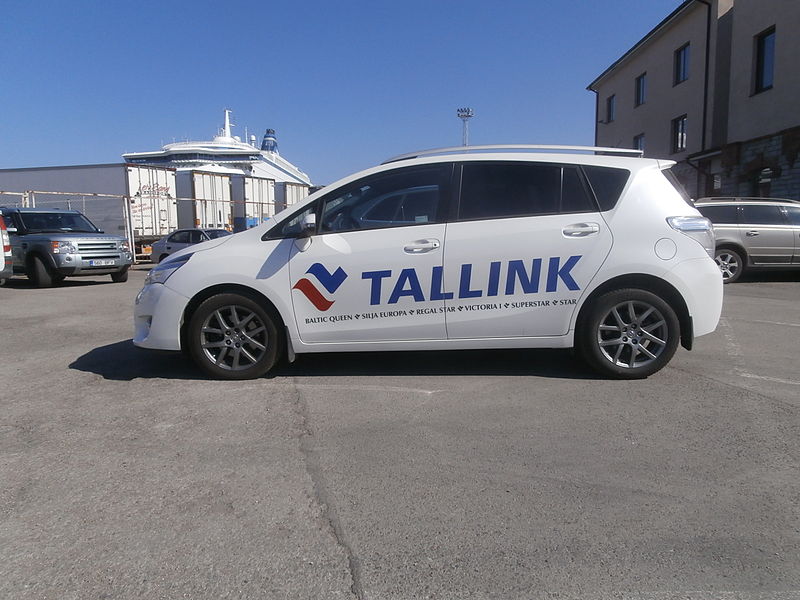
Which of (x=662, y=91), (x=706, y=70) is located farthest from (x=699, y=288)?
(x=662, y=91)

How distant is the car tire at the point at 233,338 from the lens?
4871 mm

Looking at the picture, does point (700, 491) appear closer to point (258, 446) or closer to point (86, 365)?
point (258, 446)

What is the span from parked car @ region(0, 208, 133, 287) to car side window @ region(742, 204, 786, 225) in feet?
44.4

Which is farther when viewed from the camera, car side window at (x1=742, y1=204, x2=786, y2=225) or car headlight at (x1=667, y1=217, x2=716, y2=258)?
car side window at (x1=742, y1=204, x2=786, y2=225)

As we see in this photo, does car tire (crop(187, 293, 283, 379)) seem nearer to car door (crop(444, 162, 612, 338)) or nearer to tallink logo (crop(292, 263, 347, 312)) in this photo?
tallink logo (crop(292, 263, 347, 312))

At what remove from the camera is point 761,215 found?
12.3 meters

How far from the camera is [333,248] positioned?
15.8 feet

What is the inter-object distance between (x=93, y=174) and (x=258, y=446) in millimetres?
19943

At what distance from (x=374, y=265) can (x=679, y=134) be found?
24.4 m

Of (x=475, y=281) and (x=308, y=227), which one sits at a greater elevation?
(x=308, y=227)

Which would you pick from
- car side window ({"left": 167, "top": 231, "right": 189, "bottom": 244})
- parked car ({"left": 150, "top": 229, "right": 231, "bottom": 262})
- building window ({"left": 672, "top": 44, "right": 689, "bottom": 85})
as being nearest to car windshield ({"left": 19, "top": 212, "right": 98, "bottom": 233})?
parked car ({"left": 150, "top": 229, "right": 231, "bottom": 262})

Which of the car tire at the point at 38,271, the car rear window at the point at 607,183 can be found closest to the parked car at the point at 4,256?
the car tire at the point at 38,271

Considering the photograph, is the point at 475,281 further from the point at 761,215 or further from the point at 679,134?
the point at 679,134

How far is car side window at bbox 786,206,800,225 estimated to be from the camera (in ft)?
40.2
